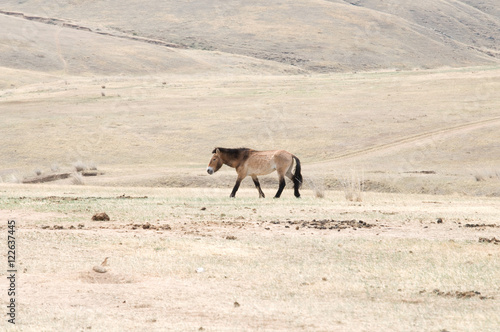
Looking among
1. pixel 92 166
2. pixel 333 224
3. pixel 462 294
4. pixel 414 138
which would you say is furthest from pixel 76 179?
pixel 462 294

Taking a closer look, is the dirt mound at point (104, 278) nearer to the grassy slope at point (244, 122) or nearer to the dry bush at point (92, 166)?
the grassy slope at point (244, 122)

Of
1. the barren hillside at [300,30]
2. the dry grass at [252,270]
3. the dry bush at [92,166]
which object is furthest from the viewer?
the barren hillside at [300,30]

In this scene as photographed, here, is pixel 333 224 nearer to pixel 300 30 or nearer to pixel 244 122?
pixel 244 122

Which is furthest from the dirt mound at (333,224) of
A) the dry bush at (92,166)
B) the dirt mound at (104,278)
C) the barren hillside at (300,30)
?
the barren hillside at (300,30)

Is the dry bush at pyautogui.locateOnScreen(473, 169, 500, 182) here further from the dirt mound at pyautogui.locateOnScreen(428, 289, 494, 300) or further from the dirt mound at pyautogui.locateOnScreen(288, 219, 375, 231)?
the dirt mound at pyautogui.locateOnScreen(428, 289, 494, 300)

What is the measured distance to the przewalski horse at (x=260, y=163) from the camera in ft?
63.8

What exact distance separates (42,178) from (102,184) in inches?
125

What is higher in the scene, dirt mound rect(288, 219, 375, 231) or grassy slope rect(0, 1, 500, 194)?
dirt mound rect(288, 219, 375, 231)

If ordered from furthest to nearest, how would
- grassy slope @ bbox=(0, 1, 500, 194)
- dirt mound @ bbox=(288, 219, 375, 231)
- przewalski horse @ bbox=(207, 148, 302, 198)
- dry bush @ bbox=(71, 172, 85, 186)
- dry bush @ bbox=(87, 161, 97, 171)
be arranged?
grassy slope @ bbox=(0, 1, 500, 194), dry bush @ bbox=(87, 161, 97, 171), dry bush @ bbox=(71, 172, 85, 186), przewalski horse @ bbox=(207, 148, 302, 198), dirt mound @ bbox=(288, 219, 375, 231)

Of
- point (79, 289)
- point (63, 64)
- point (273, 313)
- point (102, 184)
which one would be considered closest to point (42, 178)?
point (102, 184)

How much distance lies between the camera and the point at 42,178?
27703 mm

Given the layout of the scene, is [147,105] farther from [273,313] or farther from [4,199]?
[273,313]

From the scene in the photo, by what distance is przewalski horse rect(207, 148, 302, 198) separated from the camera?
19438mm

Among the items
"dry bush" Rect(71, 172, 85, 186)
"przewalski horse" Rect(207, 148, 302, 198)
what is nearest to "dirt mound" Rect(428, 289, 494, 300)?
"przewalski horse" Rect(207, 148, 302, 198)
